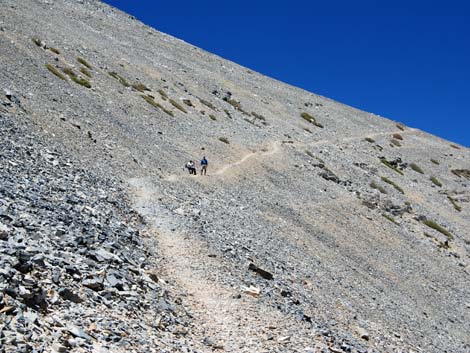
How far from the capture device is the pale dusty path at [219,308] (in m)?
14.9

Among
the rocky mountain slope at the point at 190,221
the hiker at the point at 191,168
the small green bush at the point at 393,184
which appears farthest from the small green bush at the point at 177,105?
the small green bush at the point at 393,184

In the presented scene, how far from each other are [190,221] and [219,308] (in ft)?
27.2

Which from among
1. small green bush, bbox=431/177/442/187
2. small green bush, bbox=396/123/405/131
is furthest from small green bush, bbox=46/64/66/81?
small green bush, bbox=396/123/405/131

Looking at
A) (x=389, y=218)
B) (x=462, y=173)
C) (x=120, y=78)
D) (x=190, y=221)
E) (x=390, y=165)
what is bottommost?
(x=190, y=221)

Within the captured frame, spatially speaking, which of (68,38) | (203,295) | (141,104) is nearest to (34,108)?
(141,104)

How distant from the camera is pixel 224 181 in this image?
37188 mm

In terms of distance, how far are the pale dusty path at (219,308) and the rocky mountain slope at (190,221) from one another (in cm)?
7

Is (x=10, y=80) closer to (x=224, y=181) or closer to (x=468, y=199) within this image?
(x=224, y=181)

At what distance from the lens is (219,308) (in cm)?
1680

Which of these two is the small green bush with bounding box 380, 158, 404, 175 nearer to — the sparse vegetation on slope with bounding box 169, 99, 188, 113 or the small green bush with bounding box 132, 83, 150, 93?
the sparse vegetation on slope with bounding box 169, 99, 188, 113

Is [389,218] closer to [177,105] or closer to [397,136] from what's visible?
[177,105]

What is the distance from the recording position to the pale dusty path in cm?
1492

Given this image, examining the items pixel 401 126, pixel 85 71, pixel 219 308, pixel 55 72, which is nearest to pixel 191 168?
pixel 55 72

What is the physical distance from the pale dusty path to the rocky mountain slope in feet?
0.24
